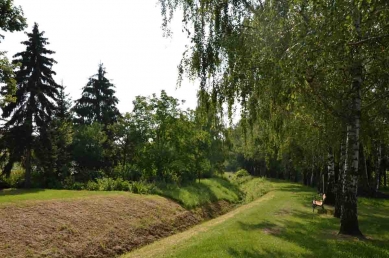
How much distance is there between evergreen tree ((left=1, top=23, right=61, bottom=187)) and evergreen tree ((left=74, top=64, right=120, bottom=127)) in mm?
19198

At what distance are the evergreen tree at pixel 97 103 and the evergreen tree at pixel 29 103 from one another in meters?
19.2

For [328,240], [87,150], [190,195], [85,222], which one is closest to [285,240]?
[328,240]

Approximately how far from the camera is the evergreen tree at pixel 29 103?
86.9 ft

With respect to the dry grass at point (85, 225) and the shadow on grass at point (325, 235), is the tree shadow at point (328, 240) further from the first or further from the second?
the dry grass at point (85, 225)

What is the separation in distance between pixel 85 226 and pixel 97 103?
1433 inches

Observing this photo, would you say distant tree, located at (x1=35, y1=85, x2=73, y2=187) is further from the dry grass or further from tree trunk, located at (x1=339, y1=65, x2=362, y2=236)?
tree trunk, located at (x1=339, y1=65, x2=362, y2=236)

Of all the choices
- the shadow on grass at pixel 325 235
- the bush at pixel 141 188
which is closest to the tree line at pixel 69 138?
the bush at pixel 141 188

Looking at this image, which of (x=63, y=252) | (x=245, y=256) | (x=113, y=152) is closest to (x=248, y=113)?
(x=245, y=256)

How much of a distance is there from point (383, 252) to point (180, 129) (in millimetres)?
27378

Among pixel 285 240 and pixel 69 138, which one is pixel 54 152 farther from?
pixel 285 240

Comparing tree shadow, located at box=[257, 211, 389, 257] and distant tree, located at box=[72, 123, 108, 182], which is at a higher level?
distant tree, located at box=[72, 123, 108, 182]

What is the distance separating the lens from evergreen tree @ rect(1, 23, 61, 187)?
2650cm

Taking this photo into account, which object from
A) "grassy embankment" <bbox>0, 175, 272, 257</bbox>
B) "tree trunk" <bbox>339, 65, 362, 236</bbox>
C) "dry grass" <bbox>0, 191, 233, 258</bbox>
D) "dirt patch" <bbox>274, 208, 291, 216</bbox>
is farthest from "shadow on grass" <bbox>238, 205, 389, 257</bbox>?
"grassy embankment" <bbox>0, 175, 272, 257</bbox>

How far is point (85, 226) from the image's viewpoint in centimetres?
1628
